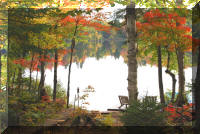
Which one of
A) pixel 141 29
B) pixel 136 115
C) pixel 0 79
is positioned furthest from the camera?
pixel 141 29

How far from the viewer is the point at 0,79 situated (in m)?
3.86

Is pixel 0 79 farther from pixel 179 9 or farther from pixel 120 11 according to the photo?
pixel 179 9

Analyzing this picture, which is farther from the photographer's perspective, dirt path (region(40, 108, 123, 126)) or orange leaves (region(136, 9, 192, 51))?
orange leaves (region(136, 9, 192, 51))

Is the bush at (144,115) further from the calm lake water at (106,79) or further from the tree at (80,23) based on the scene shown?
the tree at (80,23)

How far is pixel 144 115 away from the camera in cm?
413

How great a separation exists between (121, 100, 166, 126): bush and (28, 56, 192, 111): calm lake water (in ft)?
0.92

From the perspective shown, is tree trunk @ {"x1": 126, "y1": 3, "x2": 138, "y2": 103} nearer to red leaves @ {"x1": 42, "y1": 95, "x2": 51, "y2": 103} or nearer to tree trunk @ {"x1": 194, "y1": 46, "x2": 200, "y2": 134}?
tree trunk @ {"x1": 194, "y1": 46, "x2": 200, "y2": 134}

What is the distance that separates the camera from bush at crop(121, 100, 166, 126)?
413 cm

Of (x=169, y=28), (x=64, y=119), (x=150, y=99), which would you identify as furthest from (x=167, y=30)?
(x=64, y=119)

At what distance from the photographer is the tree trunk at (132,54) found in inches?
173

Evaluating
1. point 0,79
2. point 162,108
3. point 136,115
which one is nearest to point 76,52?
point 0,79

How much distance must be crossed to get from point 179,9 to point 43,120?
4.05 meters

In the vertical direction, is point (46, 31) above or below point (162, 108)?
above

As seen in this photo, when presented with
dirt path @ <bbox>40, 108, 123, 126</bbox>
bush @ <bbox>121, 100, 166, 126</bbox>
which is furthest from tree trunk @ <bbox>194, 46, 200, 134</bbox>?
dirt path @ <bbox>40, 108, 123, 126</bbox>
